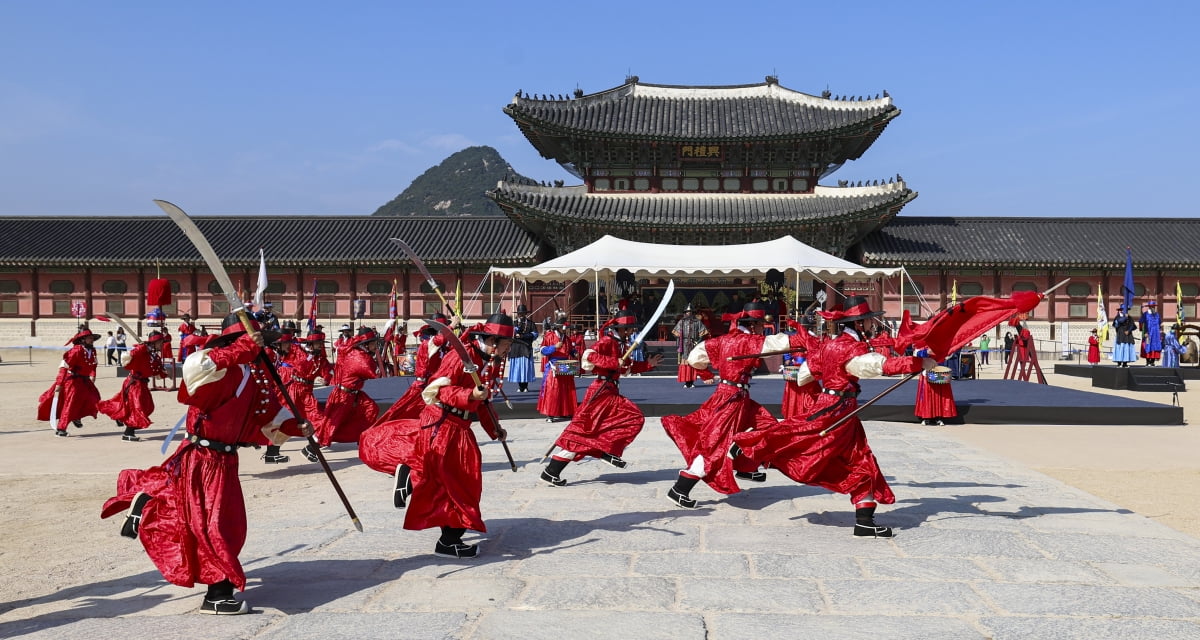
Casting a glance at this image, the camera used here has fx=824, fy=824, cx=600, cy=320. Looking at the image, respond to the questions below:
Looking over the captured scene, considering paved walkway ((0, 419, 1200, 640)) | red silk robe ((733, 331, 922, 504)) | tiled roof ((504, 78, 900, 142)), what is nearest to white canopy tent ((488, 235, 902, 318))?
tiled roof ((504, 78, 900, 142))

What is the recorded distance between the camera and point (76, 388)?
34.8 ft

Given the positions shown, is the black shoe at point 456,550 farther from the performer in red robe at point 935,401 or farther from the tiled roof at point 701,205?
the tiled roof at point 701,205

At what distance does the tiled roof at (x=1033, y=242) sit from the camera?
26.5 m

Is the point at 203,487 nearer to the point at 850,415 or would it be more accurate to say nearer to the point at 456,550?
the point at 456,550

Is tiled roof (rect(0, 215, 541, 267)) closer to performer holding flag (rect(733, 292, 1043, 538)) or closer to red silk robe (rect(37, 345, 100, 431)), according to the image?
red silk robe (rect(37, 345, 100, 431))

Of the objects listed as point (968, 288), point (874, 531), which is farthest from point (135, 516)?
point (968, 288)

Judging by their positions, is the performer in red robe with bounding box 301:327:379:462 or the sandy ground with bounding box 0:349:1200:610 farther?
the performer in red robe with bounding box 301:327:379:462

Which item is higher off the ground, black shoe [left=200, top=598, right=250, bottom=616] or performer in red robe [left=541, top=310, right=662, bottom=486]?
performer in red robe [left=541, top=310, right=662, bottom=486]

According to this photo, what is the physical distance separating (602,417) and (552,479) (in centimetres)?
69

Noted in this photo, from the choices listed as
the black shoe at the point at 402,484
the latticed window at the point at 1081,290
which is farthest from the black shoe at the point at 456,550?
the latticed window at the point at 1081,290

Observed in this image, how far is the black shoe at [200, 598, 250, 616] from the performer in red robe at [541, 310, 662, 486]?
3.27m

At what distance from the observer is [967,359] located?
1684 centimetres

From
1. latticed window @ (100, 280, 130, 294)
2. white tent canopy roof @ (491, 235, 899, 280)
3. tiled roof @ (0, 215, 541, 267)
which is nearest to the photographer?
white tent canopy roof @ (491, 235, 899, 280)

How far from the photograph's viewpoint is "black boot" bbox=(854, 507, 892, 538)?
514 cm
